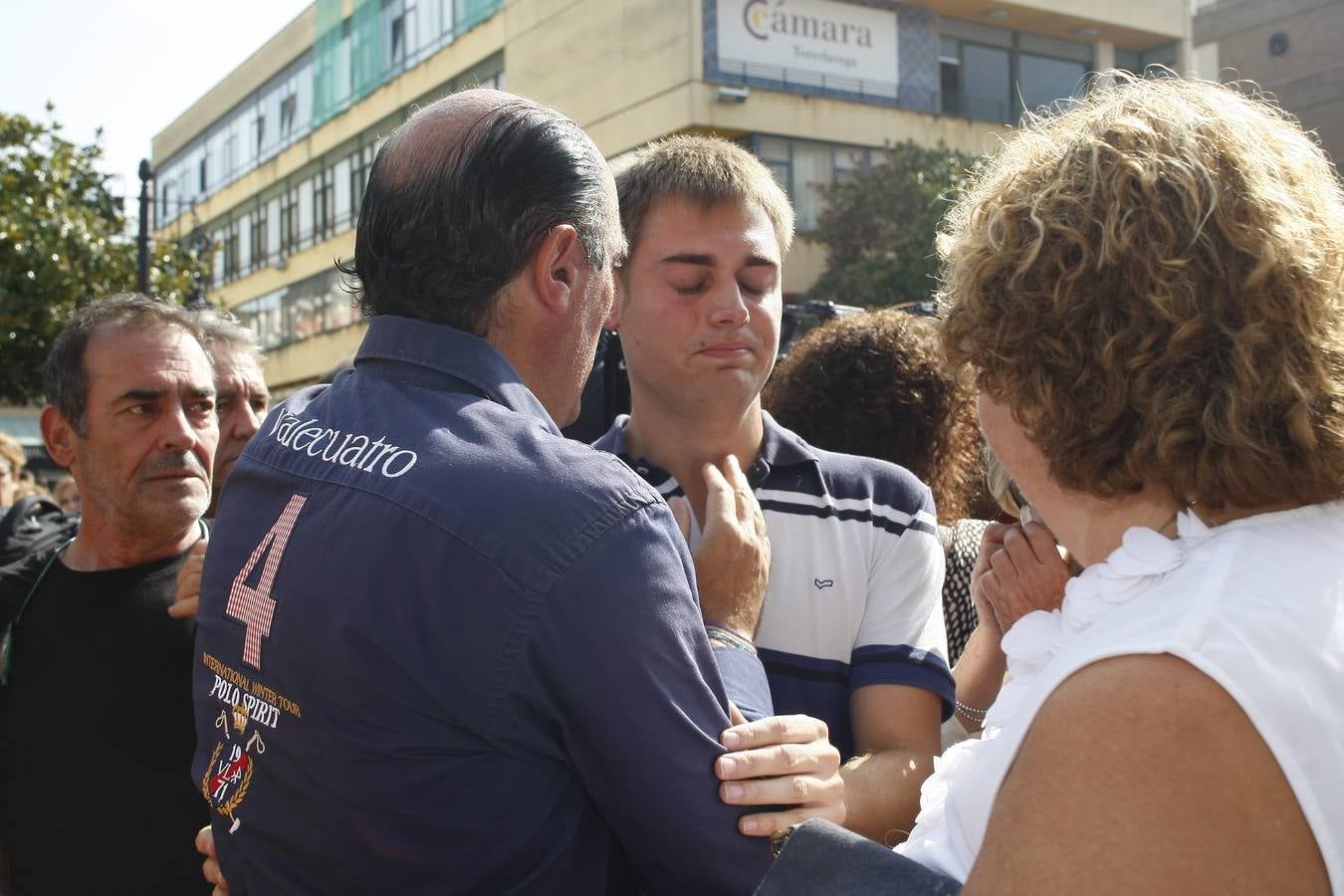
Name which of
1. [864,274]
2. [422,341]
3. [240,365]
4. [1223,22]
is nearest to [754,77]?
[864,274]

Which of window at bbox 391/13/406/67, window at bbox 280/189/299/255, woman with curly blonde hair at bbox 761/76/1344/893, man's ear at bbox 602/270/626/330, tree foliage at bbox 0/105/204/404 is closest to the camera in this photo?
woman with curly blonde hair at bbox 761/76/1344/893

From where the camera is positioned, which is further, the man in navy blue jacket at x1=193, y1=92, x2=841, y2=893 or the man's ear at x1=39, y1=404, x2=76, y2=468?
the man's ear at x1=39, y1=404, x2=76, y2=468

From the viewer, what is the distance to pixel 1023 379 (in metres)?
1.46

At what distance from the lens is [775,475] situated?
→ 2549mm

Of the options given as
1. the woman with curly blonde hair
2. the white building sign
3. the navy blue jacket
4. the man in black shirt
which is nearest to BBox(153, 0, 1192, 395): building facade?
the white building sign

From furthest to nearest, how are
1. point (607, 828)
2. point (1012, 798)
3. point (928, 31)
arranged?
1. point (928, 31)
2. point (607, 828)
3. point (1012, 798)

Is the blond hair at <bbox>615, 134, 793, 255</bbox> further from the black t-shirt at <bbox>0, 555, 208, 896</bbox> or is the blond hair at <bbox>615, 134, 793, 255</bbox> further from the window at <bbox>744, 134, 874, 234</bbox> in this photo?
the window at <bbox>744, 134, 874, 234</bbox>

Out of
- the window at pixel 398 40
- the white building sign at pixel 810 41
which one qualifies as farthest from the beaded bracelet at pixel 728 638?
the window at pixel 398 40

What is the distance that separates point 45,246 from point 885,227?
15472 millimetres

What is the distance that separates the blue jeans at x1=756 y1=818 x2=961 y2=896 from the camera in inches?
54.2

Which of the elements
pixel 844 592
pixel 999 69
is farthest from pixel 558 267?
pixel 999 69

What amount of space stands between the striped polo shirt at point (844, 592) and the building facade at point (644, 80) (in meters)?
17.4

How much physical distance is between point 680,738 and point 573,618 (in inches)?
8.1

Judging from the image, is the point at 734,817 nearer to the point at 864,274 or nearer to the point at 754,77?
the point at 864,274
